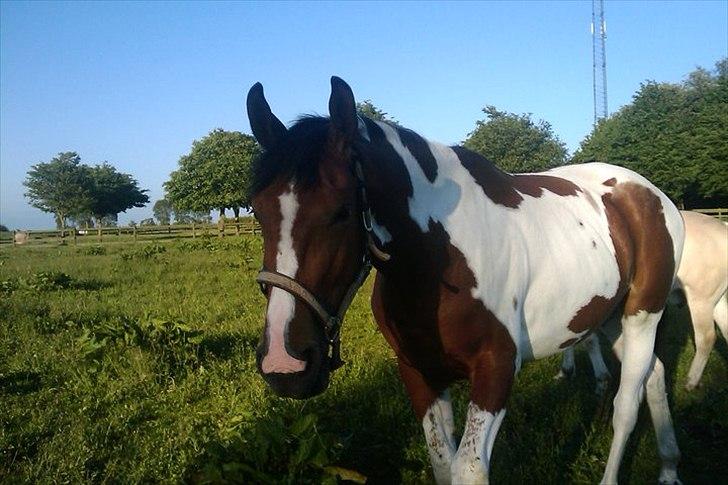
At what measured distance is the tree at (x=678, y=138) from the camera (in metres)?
32.0

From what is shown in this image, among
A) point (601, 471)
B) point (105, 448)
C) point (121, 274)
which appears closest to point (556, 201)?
point (601, 471)

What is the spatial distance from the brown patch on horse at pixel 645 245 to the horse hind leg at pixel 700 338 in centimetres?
242

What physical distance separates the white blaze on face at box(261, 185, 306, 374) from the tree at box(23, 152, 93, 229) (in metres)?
70.0

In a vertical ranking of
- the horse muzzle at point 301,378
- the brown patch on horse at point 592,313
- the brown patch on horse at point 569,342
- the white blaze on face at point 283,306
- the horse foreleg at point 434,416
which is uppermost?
the white blaze on face at point 283,306

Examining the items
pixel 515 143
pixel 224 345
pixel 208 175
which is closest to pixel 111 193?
pixel 208 175

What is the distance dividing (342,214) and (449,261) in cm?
69

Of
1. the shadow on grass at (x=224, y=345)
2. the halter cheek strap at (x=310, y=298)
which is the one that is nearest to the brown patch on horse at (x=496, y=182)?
the halter cheek strap at (x=310, y=298)

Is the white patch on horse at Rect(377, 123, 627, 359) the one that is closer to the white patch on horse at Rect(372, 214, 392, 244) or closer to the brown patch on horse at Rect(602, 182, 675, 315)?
the white patch on horse at Rect(372, 214, 392, 244)

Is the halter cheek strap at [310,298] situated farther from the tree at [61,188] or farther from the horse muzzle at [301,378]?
the tree at [61,188]

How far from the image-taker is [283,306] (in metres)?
1.83

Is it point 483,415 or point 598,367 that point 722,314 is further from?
point 483,415

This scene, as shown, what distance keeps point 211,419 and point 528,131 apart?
155ft

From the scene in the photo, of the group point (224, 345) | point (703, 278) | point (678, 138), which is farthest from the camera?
point (678, 138)

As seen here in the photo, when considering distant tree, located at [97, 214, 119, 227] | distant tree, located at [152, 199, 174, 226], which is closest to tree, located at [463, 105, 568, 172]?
distant tree, located at [97, 214, 119, 227]
